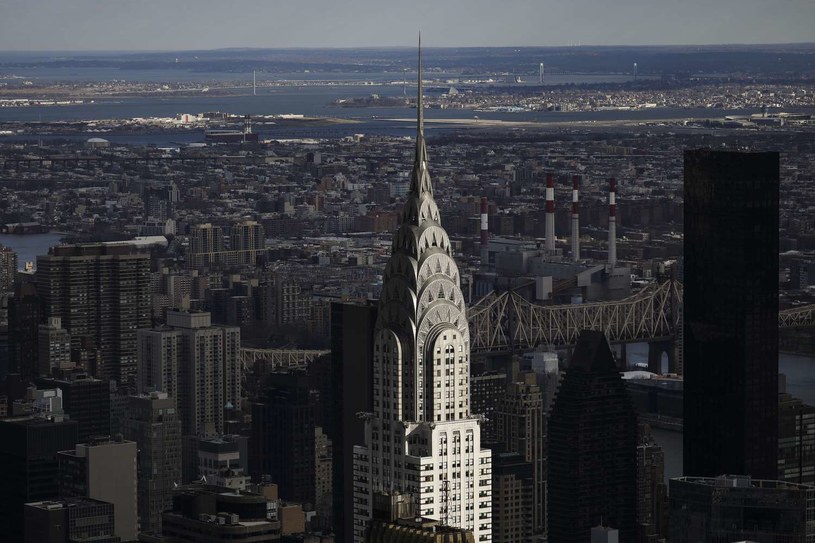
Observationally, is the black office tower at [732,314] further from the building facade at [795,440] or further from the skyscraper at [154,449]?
the skyscraper at [154,449]

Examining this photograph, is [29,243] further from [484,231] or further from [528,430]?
[528,430]

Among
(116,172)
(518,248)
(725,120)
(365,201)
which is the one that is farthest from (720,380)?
(116,172)

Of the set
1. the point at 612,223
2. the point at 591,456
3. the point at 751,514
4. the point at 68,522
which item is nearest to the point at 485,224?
the point at 612,223

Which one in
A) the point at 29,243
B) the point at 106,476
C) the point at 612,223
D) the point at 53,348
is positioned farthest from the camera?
the point at 29,243

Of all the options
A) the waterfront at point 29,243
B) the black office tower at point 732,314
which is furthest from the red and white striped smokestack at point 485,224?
the black office tower at point 732,314

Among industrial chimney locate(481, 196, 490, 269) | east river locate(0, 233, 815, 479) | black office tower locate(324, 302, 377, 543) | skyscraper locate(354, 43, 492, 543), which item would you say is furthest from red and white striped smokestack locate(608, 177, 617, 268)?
skyscraper locate(354, 43, 492, 543)
